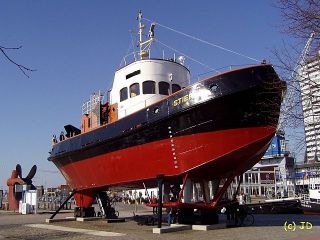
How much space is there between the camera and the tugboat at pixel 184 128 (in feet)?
50.3

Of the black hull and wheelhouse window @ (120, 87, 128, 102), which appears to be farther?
wheelhouse window @ (120, 87, 128, 102)

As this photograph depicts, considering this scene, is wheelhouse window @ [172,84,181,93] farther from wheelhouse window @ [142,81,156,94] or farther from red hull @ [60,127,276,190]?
red hull @ [60,127,276,190]

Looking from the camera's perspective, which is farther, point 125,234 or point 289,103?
point 125,234

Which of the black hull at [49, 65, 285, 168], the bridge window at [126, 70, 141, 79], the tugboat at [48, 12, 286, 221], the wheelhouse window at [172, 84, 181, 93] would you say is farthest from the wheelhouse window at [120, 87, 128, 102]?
the black hull at [49, 65, 285, 168]

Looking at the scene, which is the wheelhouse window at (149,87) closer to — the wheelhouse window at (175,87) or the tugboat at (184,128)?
the tugboat at (184,128)

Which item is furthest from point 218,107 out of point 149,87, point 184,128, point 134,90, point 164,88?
point 134,90

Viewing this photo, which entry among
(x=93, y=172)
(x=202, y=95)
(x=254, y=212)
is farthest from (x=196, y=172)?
(x=254, y=212)

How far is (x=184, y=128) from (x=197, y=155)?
112cm

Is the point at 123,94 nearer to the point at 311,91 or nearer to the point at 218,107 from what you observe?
the point at 218,107

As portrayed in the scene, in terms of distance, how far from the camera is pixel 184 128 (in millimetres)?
15938

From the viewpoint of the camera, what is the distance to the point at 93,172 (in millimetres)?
20922

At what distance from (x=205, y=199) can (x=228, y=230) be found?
1859 millimetres

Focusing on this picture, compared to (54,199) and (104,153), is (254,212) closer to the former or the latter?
(104,153)

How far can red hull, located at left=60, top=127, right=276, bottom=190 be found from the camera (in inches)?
614
